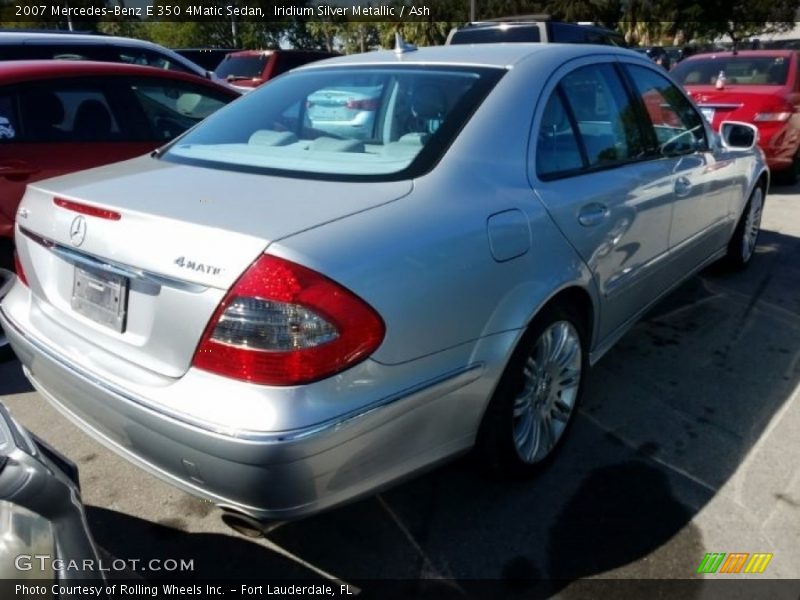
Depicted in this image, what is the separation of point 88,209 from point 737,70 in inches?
338

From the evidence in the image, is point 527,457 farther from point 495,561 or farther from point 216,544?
point 216,544

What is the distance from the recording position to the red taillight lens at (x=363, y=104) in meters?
2.80

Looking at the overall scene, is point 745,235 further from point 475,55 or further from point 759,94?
point 759,94

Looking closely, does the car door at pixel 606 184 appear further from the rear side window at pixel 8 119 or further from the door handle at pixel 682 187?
the rear side window at pixel 8 119

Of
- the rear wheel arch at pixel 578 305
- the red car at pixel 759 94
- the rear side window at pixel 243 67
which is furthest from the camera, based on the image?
the rear side window at pixel 243 67

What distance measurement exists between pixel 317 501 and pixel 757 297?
3.92 meters

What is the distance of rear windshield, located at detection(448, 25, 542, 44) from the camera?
929 cm

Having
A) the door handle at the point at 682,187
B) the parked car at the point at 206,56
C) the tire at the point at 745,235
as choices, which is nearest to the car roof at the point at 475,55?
the door handle at the point at 682,187

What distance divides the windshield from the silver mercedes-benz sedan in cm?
907

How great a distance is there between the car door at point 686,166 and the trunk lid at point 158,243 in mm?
1931

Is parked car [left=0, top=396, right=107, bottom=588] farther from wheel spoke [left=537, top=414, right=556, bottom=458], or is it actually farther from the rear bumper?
wheel spoke [left=537, top=414, right=556, bottom=458]

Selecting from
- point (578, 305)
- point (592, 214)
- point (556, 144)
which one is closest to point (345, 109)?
point (556, 144)

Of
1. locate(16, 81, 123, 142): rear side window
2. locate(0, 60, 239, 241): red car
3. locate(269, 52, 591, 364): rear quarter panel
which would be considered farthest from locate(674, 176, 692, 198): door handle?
locate(16, 81, 123, 142): rear side window

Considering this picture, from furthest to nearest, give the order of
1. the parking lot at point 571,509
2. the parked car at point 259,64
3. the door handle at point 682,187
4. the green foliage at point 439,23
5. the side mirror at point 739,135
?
the green foliage at point 439,23 < the parked car at point 259,64 < the side mirror at point 739,135 < the door handle at point 682,187 < the parking lot at point 571,509
